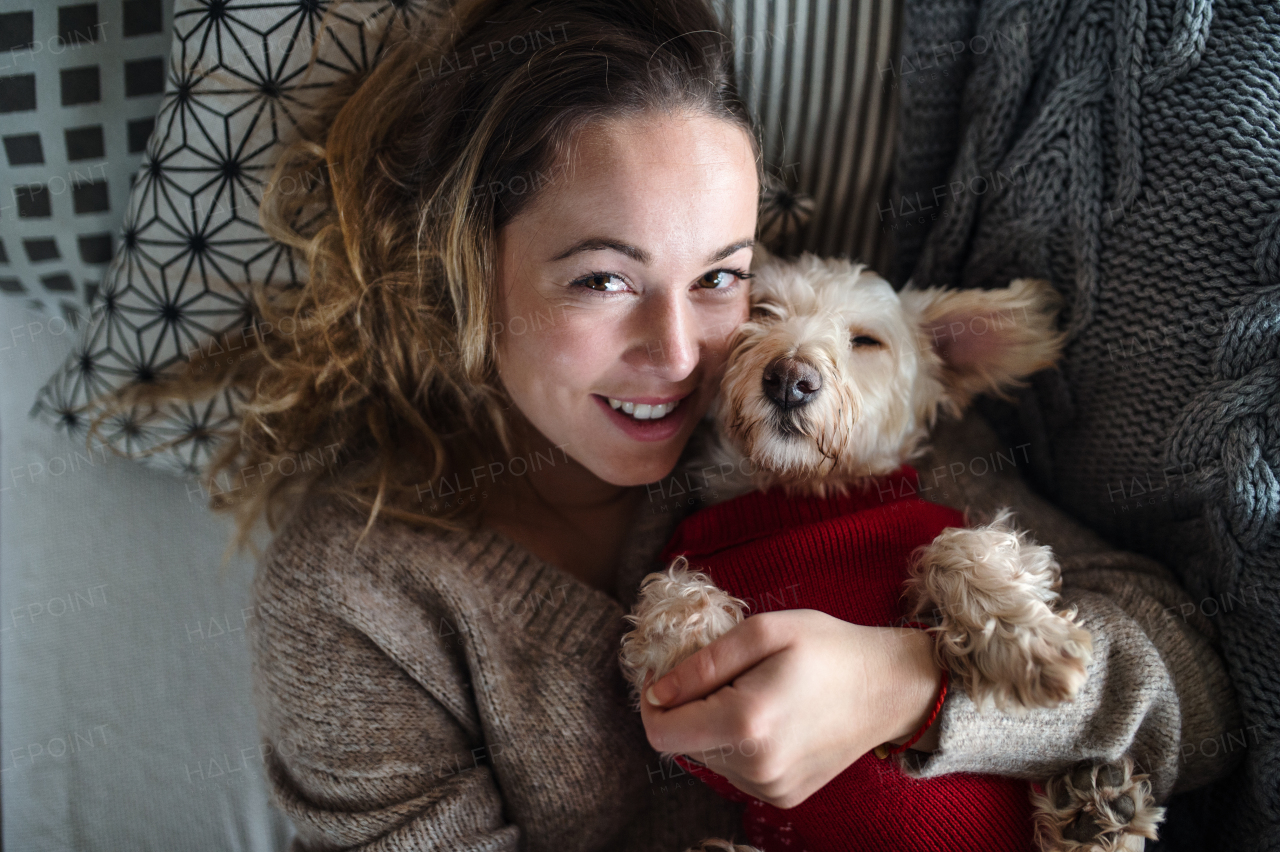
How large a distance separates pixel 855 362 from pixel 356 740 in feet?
3.48

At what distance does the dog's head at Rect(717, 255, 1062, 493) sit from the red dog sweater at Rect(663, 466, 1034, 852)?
0.23ft

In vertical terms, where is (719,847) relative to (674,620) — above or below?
below

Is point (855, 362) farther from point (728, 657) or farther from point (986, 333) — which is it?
point (728, 657)

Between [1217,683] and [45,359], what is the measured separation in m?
2.55

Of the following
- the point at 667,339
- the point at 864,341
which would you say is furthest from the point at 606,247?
the point at 864,341

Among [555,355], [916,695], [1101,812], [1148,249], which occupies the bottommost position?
[1101,812]

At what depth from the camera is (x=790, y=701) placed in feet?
3.05

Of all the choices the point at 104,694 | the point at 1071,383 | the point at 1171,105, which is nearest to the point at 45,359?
the point at 104,694

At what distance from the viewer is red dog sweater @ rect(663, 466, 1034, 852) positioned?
3.49 ft

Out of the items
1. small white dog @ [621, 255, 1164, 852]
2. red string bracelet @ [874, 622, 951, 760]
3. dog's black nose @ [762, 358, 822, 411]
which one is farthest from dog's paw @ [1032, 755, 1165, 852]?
dog's black nose @ [762, 358, 822, 411]

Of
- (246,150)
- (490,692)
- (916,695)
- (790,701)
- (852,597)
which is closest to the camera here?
(790,701)

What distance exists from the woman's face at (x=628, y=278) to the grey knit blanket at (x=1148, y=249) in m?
0.53

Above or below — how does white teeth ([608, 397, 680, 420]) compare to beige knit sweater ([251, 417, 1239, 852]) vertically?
above

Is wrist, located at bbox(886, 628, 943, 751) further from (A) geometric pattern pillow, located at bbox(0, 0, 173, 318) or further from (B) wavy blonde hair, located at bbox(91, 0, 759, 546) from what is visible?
(A) geometric pattern pillow, located at bbox(0, 0, 173, 318)
